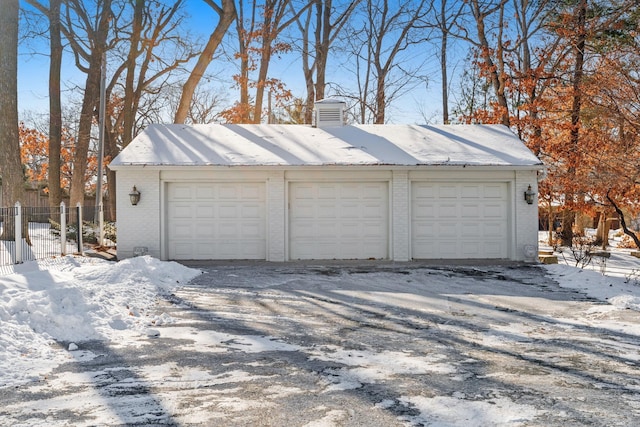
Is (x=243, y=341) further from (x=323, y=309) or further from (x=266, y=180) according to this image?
(x=266, y=180)

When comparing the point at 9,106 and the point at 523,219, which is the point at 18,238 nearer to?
the point at 9,106

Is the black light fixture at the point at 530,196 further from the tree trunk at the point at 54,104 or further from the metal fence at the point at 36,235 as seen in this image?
the tree trunk at the point at 54,104

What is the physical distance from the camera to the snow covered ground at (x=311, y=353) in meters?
3.51

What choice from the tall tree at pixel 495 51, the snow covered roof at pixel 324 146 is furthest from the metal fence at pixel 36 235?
the tall tree at pixel 495 51

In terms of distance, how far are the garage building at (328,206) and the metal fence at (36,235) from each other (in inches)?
66.4

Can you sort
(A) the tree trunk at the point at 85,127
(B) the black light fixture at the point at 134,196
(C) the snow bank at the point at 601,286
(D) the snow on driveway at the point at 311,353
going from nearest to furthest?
(D) the snow on driveway at the point at 311,353, (C) the snow bank at the point at 601,286, (B) the black light fixture at the point at 134,196, (A) the tree trunk at the point at 85,127

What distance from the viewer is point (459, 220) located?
12477 mm

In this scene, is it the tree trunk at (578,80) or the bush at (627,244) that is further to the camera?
the bush at (627,244)

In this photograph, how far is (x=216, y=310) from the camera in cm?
698

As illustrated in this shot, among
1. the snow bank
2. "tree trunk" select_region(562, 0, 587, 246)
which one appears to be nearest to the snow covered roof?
the snow bank

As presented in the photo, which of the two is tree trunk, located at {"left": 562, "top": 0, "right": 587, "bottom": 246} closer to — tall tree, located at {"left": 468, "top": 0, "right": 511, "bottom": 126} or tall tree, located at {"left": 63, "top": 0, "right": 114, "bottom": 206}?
tall tree, located at {"left": 468, "top": 0, "right": 511, "bottom": 126}

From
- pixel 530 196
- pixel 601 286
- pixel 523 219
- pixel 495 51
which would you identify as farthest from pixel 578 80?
pixel 601 286

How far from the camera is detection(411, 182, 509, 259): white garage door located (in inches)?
491

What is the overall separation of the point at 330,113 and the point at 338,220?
4.03 m
